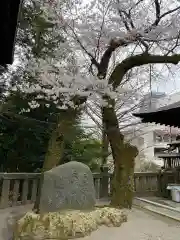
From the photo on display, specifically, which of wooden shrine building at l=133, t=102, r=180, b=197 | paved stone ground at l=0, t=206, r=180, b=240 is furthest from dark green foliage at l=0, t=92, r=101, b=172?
paved stone ground at l=0, t=206, r=180, b=240

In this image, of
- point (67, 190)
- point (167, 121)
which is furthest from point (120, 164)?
point (167, 121)

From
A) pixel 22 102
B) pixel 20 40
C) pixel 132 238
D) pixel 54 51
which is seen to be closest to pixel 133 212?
pixel 132 238

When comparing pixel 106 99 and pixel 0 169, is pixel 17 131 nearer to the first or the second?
pixel 0 169

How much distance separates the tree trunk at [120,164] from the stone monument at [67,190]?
140 cm

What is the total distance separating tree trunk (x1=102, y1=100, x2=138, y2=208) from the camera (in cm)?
652

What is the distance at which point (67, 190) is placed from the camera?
5.12m

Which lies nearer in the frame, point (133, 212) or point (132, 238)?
point (132, 238)

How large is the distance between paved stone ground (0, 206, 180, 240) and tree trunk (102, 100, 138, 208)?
0.65 metres

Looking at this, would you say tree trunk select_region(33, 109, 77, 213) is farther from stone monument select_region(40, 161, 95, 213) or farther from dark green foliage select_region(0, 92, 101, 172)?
dark green foliage select_region(0, 92, 101, 172)

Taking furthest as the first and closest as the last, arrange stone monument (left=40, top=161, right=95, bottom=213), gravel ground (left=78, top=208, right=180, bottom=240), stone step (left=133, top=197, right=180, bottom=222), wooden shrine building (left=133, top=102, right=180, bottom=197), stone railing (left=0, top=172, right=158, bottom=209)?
wooden shrine building (left=133, top=102, right=180, bottom=197), stone railing (left=0, top=172, right=158, bottom=209), stone step (left=133, top=197, right=180, bottom=222), stone monument (left=40, top=161, right=95, bottom=213), gravel ground (left=78, top=208, right=180, bottom=240)

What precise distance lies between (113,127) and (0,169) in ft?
13.8

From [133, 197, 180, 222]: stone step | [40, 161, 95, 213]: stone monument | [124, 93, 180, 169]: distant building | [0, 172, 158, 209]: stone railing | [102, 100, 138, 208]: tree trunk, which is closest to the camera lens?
[40, 161, 95, 213]: stone monument

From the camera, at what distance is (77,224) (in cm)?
450

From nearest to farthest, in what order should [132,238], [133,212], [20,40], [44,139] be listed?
1. [132,238]
2. [133,212]
3. [20,40]
4. [44,139]
